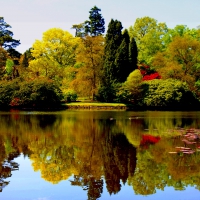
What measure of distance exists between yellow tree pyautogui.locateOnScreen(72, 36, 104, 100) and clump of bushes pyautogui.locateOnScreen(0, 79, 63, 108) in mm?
3084

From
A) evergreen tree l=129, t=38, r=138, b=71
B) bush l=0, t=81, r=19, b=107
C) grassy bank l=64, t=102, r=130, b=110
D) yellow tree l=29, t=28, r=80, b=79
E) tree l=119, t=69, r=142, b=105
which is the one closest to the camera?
grassy bank l=64, t=102, r=130, b=110

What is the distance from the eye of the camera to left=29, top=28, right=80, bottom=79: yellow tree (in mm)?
57125

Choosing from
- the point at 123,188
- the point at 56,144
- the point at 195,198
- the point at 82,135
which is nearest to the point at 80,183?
the point at 123,188

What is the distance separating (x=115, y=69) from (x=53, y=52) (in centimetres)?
1178

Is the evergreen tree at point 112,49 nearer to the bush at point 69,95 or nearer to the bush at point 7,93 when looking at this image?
the bush at point 69,95

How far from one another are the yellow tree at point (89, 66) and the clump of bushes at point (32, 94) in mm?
3084

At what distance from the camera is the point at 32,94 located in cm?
4744

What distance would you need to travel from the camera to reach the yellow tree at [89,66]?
5019 centimetres

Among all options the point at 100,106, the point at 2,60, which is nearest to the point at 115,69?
the point at 100,106

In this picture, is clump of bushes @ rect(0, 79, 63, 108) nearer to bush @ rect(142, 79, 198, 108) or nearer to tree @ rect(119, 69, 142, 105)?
tree @ rect(119, 69, 142, 105)

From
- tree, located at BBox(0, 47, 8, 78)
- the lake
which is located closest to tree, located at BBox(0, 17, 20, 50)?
tree, located at BBox(0, 47, 8, 78)

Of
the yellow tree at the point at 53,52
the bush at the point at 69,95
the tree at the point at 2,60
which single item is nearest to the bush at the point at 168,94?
the bush at the point at 69,95

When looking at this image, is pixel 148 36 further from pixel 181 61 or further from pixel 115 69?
pixel 115 69

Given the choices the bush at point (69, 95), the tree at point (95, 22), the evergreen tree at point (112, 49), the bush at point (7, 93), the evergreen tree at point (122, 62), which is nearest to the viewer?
the bush at point (7, 93)
